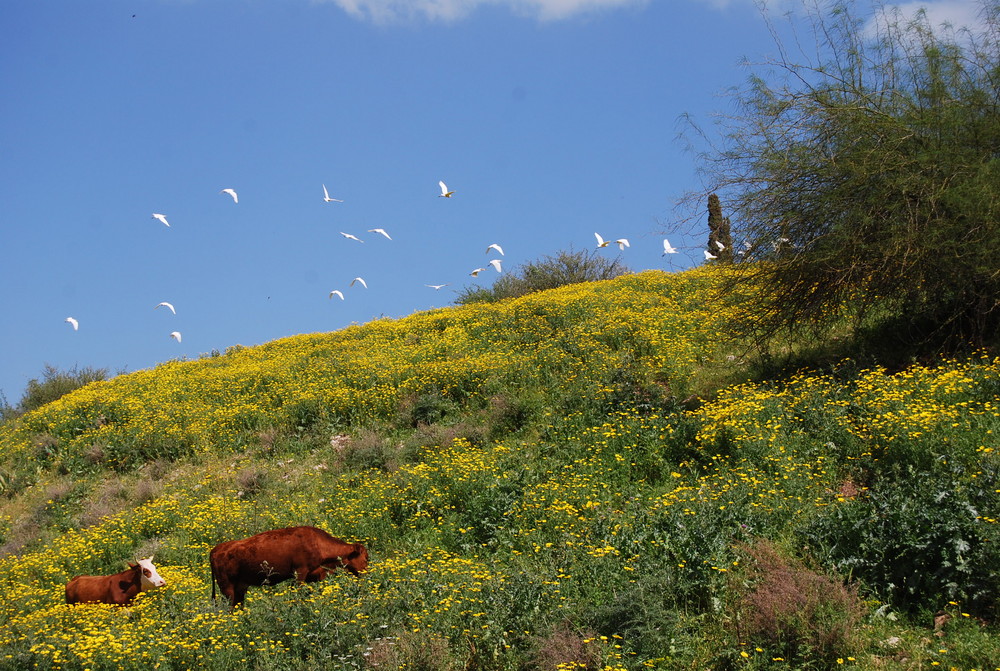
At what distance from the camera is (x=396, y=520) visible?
12.6m

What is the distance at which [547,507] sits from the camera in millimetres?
11297

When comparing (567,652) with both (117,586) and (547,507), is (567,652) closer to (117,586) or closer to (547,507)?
(547,507)

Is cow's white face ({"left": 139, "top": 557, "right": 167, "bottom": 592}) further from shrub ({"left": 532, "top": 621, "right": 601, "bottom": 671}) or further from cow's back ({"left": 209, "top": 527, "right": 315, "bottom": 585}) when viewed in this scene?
shrub ({"left": 532, "top": 621, "right": 601, "bottom": 671})

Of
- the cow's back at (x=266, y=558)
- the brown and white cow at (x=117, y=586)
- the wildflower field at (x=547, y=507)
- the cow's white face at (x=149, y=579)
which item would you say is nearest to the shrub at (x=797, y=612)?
the wildflower field at (x=547, y=507)

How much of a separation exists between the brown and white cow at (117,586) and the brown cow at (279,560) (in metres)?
1.38

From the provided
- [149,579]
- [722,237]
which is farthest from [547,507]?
[722,237]

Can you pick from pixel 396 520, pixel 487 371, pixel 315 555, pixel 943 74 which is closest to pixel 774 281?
pixel 943 74

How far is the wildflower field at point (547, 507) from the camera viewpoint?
803cm

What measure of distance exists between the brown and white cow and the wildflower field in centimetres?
18

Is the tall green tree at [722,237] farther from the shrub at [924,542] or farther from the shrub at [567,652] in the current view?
the shrub at [567,652]

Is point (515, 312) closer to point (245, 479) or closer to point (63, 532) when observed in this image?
point (245, 479)

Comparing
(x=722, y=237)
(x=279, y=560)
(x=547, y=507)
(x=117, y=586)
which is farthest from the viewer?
(x=722, y=237)

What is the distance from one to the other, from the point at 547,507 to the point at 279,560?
362 cm

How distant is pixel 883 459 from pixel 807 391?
9.66 ft
